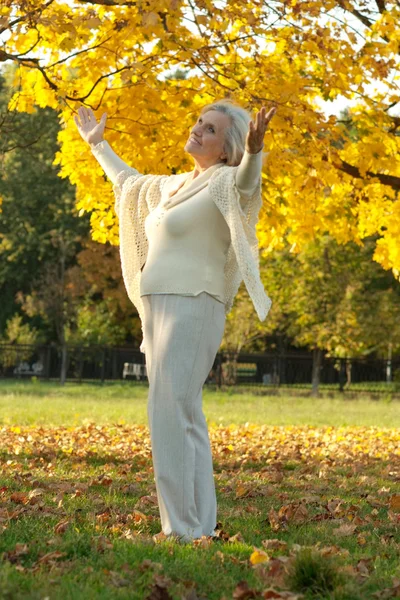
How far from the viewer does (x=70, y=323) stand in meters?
36.4

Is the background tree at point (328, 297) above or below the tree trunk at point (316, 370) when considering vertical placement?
above

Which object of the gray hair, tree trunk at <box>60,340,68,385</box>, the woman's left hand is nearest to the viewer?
the woman's left hand

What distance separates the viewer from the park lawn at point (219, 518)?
3553 millimetres

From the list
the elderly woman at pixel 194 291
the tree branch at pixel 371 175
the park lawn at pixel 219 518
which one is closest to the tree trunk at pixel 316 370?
the park lawn at pixel 219 518

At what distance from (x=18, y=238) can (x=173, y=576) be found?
116ft

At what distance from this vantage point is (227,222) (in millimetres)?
4406

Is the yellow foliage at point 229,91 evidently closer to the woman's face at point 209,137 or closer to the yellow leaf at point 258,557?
the woman's face at point 209,137

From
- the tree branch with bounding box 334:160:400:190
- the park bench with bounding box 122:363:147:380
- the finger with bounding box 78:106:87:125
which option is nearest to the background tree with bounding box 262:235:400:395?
the park bench with bounding box 122:363:147:380

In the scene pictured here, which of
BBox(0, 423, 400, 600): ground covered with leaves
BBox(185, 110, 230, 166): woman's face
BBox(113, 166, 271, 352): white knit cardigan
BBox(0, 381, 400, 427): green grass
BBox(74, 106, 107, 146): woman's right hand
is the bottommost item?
BBox(0, 423, 400, 600): ground covered with leaves

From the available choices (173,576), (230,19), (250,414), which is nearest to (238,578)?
(173,576)

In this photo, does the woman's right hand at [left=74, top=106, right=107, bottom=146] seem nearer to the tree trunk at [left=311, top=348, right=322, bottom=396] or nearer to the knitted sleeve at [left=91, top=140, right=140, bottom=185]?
the knitted sleeve at [left=91, top=140, right=140, bottom=185]

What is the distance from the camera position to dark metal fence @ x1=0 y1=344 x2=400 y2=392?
100.0 feet

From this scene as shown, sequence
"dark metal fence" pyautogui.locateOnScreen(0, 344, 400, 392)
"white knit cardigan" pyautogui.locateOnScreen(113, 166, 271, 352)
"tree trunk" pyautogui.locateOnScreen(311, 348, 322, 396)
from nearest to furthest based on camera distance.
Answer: "white knit cardigan" pyautogui.locateOnScreen(113, 166, 271, 352) → "tree trunk" pyautogui.locateOnScreen(311, 348, 322, 396) → "dark metal fence" pyautogui.locateOnScreen(0, 344, 400, 392)

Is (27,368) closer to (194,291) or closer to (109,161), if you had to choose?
(109,161)
